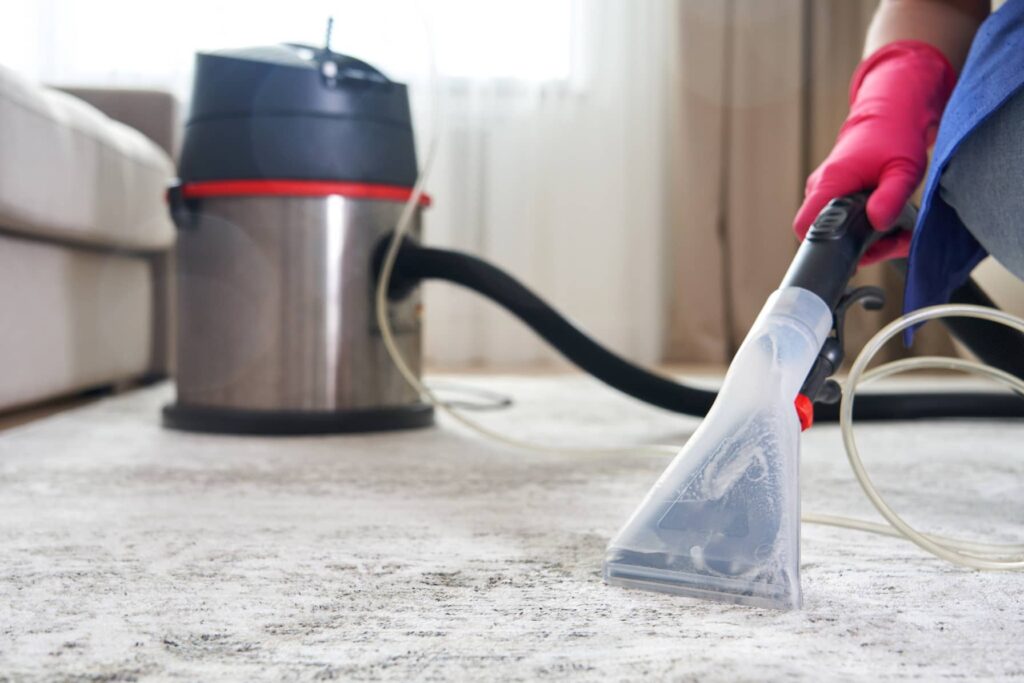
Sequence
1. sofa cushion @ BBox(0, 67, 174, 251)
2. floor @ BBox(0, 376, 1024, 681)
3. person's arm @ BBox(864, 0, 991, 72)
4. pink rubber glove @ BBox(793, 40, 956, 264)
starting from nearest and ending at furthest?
floor @ BBox(0, 376, 1024, 681) → pink rubber glove @ BBox(793, 40, 956, 264) → person's arm @ BBox(864, 0, 991, 72) → sofa cushion @ BBox(0, 67, 174, 251)

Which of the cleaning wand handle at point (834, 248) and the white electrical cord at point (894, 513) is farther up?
the cleaning wand handle at point (834, 248)

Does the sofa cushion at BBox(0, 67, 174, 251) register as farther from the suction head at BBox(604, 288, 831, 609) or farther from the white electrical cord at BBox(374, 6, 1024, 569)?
the suction head at BBox(604, 288, 831, 609)

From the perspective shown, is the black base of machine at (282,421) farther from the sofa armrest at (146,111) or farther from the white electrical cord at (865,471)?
the sofa armrest at (146,111)

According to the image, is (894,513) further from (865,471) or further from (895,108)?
(895,108)

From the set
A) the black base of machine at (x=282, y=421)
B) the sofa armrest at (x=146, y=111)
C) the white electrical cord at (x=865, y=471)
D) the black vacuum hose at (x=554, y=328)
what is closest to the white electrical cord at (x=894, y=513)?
the white electrical cord at (x=865, y=471)

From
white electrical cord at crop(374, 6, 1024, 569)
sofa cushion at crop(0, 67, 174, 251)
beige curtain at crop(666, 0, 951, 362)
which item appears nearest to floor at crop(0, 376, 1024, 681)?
white electrical cord at crop(374, 6, 1024, 569)

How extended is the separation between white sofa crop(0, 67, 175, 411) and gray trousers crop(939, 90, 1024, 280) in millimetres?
994

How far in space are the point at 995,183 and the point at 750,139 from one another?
2.04 meters

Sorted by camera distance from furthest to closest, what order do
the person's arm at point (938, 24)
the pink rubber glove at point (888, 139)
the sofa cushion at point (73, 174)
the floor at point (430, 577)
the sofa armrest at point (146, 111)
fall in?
the sofa armrest at point (146, 111), the sofa cushion at point (73, 174), the person's arm at point (938, 24), the pink rubber glove at point (888, 139), the floor at point (430, 577)

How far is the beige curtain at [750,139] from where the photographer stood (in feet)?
8.25

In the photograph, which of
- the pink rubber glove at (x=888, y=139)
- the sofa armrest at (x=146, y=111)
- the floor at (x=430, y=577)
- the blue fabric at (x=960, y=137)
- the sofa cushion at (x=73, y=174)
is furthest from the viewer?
the sofa armrest at (x=146, y=111)

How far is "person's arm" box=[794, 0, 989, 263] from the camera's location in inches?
27.3

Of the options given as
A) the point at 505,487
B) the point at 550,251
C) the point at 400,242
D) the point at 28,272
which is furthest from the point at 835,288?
the point at 550,251

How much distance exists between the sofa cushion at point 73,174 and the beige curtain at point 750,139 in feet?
4.47
